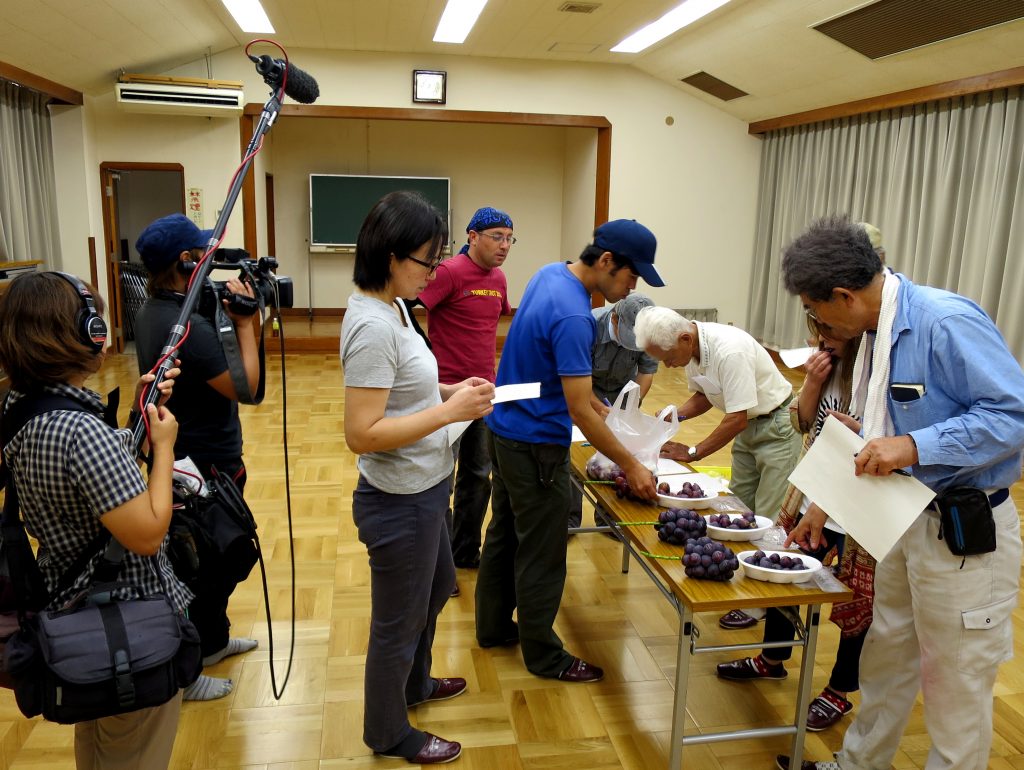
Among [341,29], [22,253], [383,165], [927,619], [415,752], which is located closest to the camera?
[927,619]

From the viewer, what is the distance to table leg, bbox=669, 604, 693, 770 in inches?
77.9

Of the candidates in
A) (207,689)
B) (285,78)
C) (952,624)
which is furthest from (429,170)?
(952,624)

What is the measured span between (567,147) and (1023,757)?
31.0 feet

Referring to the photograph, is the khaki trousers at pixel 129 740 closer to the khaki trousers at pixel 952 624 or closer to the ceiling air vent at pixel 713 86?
the khaki trousers at pixel 952 624

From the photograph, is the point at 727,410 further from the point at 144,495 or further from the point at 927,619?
the point at 144,495

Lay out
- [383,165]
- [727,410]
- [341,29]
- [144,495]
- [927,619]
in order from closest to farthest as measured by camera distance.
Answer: [144,495], [927,619], [727,410], [341,29], [383,165]

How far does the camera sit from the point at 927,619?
1.80 m

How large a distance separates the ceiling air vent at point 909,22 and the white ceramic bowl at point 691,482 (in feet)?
13.2

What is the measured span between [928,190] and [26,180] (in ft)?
25.2

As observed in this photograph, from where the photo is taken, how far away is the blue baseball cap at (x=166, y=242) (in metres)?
2.13

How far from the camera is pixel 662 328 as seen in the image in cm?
265

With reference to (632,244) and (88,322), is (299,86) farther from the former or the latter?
(632,244)

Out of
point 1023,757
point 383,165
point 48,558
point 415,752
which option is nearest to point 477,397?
point 48,558

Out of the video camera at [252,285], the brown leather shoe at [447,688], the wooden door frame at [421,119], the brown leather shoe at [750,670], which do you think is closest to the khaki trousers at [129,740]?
the video camera at [252,285]
